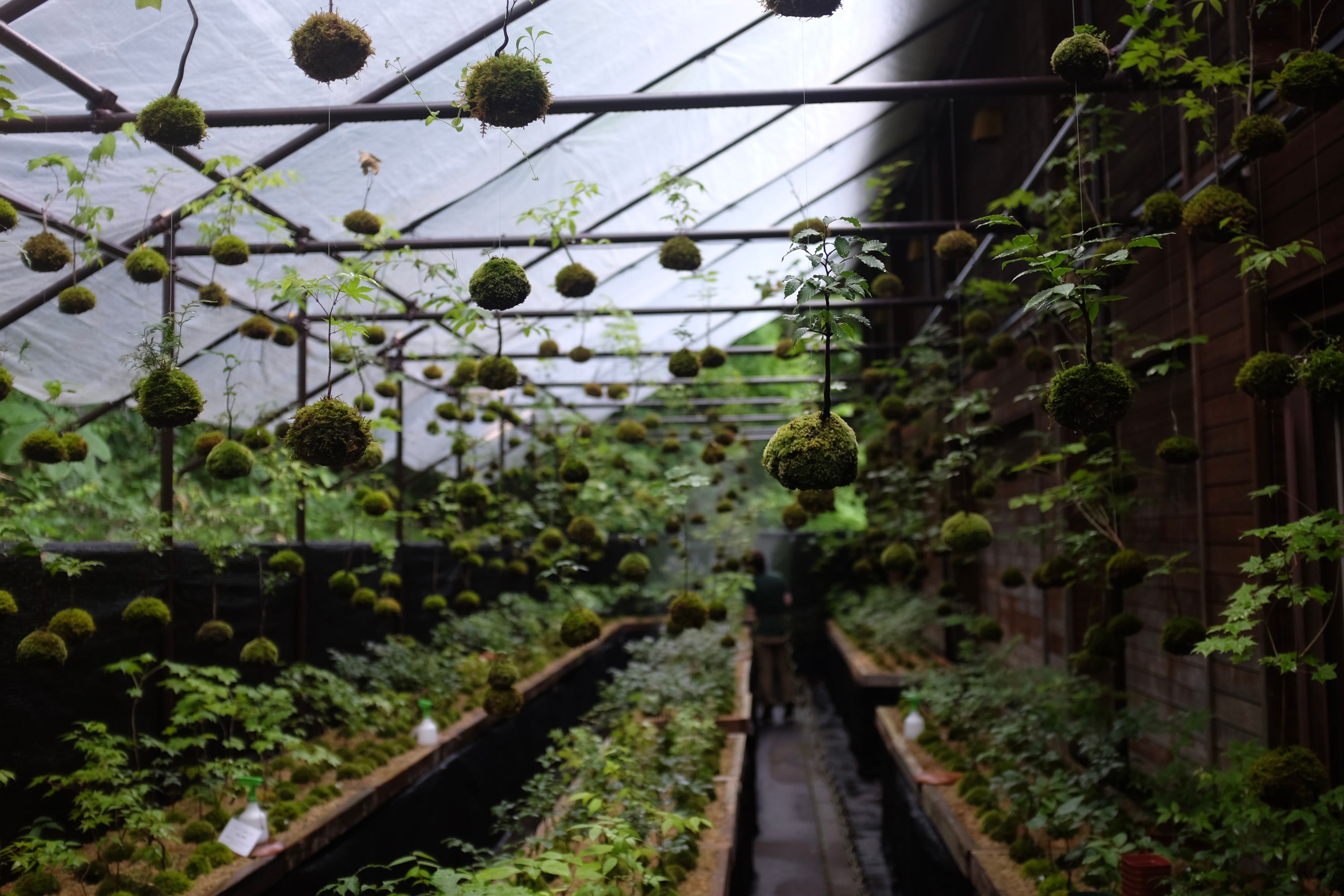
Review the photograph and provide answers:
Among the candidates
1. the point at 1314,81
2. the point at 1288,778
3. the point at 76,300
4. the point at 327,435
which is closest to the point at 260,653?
the point at 76,300

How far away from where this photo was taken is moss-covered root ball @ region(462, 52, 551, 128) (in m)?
3.16

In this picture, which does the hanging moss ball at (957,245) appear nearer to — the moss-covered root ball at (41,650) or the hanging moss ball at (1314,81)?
the hanging moss ball at (1314,81)

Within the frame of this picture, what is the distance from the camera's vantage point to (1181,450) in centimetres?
369

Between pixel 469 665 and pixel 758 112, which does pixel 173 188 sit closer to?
pixel 758 112

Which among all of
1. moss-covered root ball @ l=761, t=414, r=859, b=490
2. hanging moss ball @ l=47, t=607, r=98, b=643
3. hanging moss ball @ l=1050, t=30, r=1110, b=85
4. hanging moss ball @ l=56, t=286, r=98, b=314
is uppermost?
hanging moss ball @ l=1050, t=30, r=1110, b=85

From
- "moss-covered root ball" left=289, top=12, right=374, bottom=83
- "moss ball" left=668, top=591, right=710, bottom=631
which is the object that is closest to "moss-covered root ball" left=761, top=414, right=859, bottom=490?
"moss-covered root ball" left=289, top=12, right=374, bottom=83

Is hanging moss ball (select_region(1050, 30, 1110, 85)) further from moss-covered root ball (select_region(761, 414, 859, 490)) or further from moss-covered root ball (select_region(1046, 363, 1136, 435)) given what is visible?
moss-covered root ball (select_region(761, 414, 859, 490))

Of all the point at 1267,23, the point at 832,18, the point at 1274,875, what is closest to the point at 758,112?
the point at 832,18

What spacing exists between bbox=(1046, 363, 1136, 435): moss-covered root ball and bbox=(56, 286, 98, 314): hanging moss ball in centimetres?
414

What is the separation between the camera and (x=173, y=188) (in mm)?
4945

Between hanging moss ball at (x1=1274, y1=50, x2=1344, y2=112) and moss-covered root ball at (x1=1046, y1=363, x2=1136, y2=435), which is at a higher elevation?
hanging moss ball at (x1=1274, y1=50, x2=1344, y2=112)

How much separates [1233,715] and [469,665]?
6.53m

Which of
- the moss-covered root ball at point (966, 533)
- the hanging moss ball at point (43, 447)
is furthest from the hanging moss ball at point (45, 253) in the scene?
the moss-covered root ball at point (966, 533)

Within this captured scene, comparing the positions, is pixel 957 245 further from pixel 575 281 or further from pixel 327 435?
pixel 327 435
